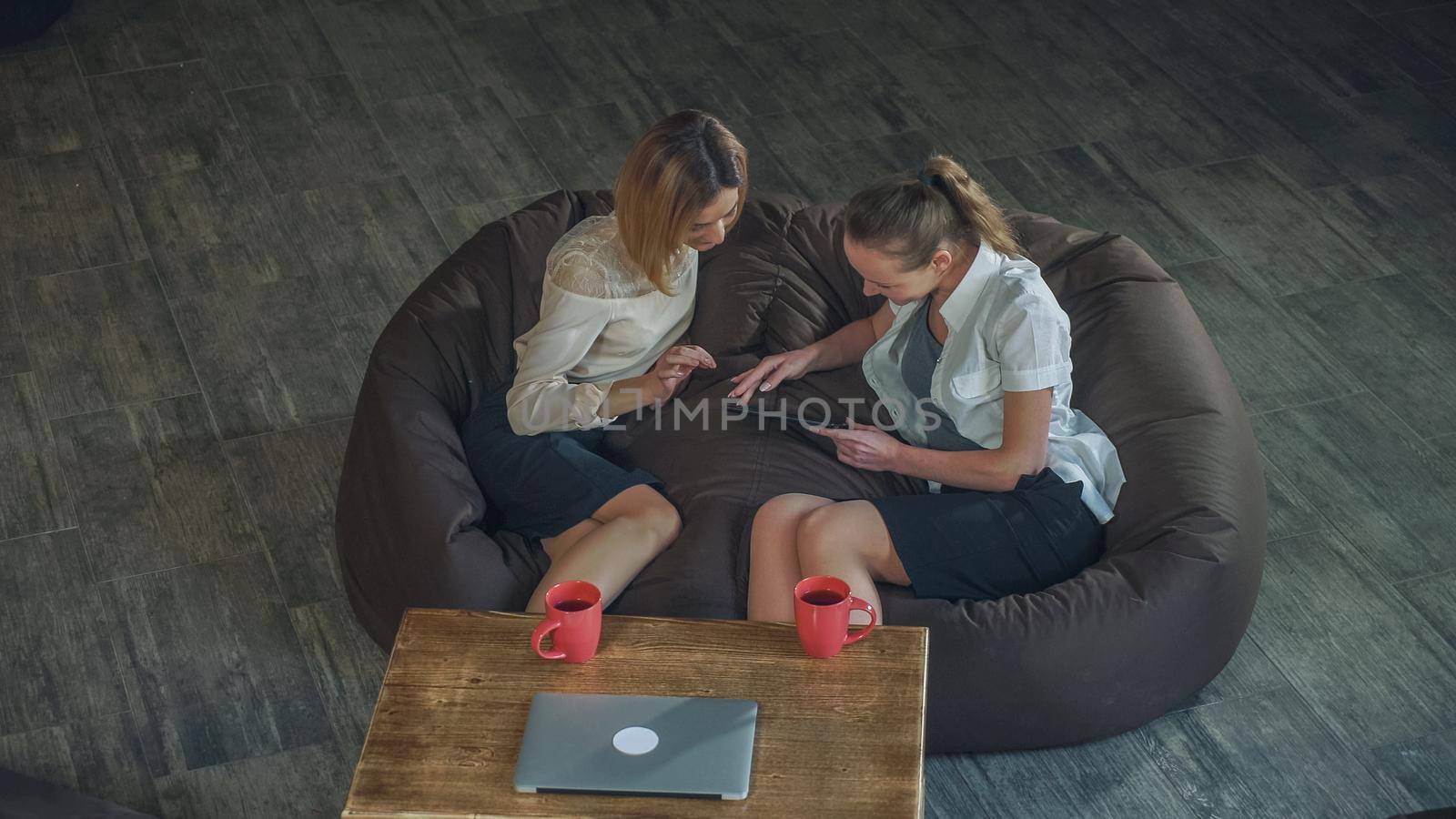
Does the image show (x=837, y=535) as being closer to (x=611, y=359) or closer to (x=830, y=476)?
(x=830, y=476)

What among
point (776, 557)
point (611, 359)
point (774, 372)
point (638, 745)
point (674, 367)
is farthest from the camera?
point (774, 372)

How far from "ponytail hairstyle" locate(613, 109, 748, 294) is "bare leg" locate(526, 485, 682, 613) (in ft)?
1.40

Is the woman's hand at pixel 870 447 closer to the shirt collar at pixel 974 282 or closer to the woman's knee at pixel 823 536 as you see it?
the woman's knee at pixel 823 536

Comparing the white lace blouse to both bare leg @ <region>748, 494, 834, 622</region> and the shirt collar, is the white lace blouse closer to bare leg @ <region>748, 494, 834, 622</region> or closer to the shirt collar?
bare leg @ <region>748, 494, 834, 622</region>

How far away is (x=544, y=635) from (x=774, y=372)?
95 cm

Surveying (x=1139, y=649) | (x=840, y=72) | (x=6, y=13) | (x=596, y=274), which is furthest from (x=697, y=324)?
(x=6, y=13)

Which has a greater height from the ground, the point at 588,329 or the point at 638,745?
the point at 638,745

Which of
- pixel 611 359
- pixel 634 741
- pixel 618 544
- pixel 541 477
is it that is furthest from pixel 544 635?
pixel 611 359

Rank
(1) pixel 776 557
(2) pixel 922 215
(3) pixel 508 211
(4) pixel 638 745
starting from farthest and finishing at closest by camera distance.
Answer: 1. (3) pixel 508 211
2. (1) pixel 776 557
3. (2) pixel 922 215
4. (4) pixel 638 745

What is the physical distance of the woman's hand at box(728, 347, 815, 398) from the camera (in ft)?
9.11

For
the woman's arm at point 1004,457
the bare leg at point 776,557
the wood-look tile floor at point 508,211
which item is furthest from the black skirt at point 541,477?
the woman's arm at point 1004,457

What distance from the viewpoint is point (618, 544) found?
2.56 m

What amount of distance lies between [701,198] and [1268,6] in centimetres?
325

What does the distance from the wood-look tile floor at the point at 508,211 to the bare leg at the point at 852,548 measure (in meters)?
0.34
